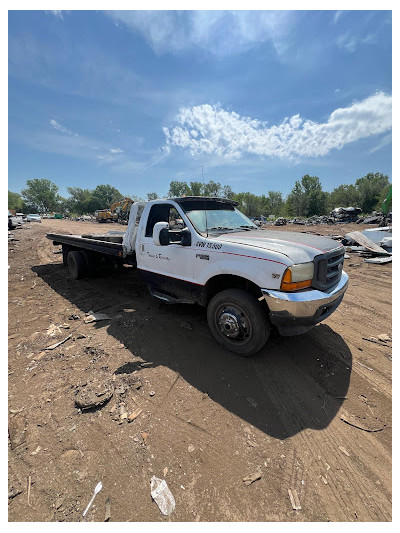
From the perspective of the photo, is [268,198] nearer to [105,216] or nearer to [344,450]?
[105,216]

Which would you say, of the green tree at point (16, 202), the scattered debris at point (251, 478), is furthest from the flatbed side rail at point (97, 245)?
the green tree at point (16, 202)

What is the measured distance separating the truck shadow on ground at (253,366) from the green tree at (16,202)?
108 m

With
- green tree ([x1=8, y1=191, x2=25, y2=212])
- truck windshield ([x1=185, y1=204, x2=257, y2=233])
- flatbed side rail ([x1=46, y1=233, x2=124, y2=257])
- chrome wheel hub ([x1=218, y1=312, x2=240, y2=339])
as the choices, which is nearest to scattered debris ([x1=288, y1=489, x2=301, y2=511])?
chrome wheel hub ([x1=218, y1=312, x2=240, y2=339])

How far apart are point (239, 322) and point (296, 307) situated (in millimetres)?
767

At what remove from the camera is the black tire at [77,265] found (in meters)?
6.42

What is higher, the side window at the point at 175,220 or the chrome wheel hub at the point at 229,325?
the side window at the point at 175,220

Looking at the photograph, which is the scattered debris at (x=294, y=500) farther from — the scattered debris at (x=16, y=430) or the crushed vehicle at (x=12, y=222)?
the crushed vehicle at (x=12, y=222)

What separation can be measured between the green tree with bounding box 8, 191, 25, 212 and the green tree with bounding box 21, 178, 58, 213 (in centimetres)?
459

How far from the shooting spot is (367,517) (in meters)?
1.61

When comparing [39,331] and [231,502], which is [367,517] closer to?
[231,502]

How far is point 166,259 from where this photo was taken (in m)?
3.84

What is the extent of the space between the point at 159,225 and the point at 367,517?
3375mm

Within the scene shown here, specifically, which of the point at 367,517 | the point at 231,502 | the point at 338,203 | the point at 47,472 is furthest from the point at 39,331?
the point at 338,203

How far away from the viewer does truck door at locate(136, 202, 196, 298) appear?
3549 millimetres
